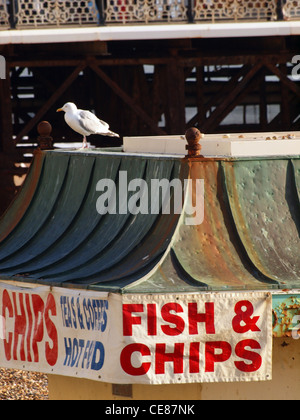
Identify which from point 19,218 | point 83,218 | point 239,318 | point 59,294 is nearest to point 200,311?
point 239,318

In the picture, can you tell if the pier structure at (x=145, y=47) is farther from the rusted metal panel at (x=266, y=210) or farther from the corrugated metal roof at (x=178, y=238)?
the rusted metal panel at (x=266, y=210)

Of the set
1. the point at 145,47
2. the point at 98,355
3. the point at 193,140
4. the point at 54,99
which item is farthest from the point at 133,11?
the point at 98,355

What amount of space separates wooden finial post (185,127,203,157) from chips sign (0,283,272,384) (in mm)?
1622

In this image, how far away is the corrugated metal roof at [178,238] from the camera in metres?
10.5

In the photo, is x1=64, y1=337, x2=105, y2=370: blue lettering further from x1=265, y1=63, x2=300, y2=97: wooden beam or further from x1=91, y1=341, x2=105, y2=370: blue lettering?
x1=265, y1=63, x2=300, y2=97: wooden beam

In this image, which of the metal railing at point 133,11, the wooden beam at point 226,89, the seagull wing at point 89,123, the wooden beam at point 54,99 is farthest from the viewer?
the wooden beam at point 226,89

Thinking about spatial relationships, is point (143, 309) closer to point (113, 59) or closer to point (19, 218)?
point (19, 218)

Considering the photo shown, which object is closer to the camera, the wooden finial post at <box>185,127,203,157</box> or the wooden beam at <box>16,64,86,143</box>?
the wooden finial post at <box>185,127,203,157</box>

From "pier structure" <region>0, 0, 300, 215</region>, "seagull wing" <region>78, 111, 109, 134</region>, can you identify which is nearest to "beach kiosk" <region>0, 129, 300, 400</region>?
"seagull wing" <region>78, 111, 109, 134</region>

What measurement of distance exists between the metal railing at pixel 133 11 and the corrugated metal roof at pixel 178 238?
313 inches

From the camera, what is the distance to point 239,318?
10.1m

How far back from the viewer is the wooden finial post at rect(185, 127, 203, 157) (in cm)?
1084

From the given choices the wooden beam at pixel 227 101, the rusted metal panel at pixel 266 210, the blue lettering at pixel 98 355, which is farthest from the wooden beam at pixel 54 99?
the blue lettering at pixel 98 355

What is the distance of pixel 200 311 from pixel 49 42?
1077cm
